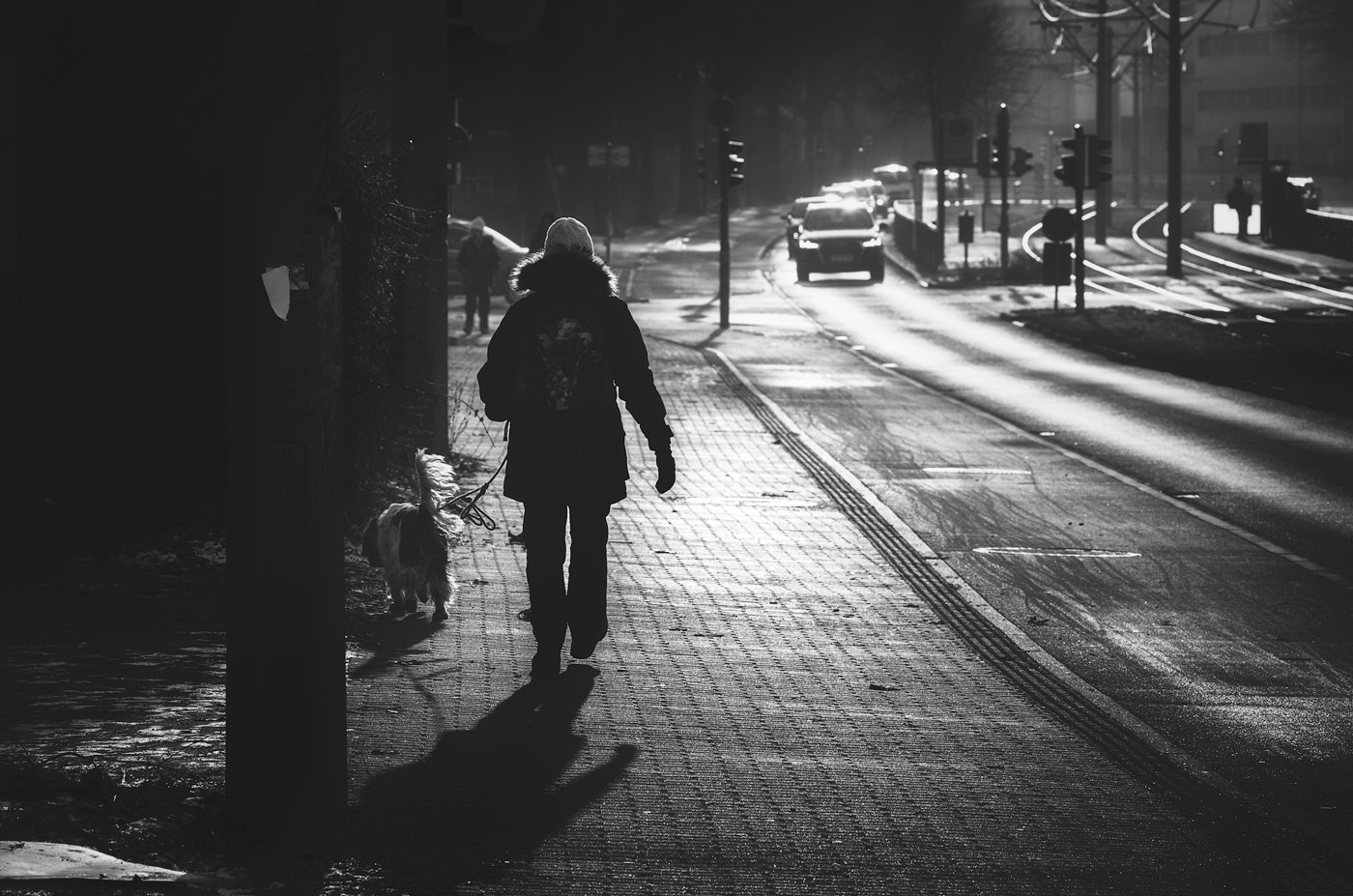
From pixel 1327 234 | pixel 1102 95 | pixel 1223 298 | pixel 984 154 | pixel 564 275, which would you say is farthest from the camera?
pixel 1102 95

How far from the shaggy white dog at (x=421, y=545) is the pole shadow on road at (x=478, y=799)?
1564 millimetres

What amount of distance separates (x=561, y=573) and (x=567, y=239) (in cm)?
124

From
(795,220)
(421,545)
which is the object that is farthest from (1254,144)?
(421,545)

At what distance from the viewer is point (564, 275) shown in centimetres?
734

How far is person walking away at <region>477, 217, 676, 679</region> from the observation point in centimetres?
720

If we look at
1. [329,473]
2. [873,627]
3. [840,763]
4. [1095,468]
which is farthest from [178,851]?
[1095,468]

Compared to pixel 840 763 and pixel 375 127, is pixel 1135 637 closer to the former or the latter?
pixel 840 763

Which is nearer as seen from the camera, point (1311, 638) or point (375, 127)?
point (1311, 638)

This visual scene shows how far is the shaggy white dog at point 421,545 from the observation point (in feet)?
27.0

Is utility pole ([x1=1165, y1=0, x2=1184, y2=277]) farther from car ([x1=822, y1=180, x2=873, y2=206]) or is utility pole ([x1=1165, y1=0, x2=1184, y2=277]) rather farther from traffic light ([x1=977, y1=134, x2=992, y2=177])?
car ([x1=822, y1=180, x2=873, y2=206])

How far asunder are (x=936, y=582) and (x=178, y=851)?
5.49 meters

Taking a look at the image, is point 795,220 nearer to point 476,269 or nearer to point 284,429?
point 476,269

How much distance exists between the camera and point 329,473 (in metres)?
4.92

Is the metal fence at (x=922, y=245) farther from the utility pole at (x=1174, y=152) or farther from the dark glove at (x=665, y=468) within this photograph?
the dark glove at (x=665, y=468)
